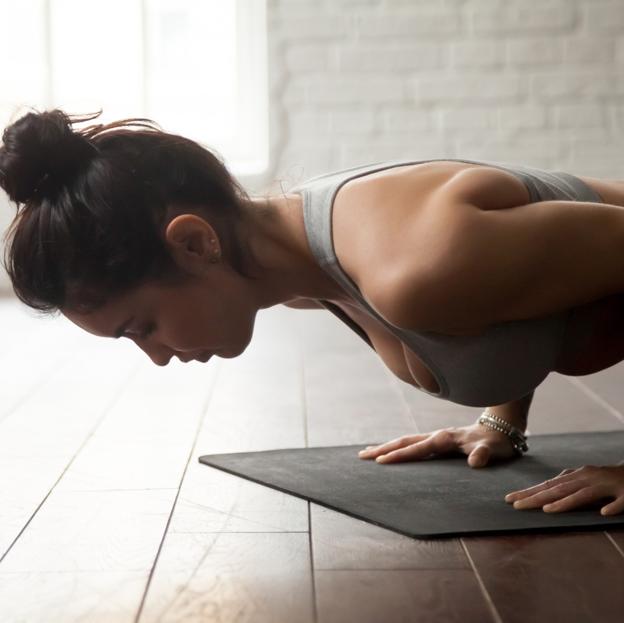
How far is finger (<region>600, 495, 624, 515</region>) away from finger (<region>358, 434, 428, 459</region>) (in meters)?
0.38

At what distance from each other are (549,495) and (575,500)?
0.11ft

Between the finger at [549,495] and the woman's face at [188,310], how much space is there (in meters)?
0.39

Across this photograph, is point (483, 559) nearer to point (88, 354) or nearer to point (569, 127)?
point (88, 354)

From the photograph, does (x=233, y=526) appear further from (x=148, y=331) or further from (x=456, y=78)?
(x=456, y=78)

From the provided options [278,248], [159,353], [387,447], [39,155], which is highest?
[39,155]

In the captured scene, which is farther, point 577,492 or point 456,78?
point 456,78

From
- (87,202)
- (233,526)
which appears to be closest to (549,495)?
(233,526)

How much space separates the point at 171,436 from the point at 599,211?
2.82ft

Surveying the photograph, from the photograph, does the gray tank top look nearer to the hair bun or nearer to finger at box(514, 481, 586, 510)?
finger at box(514, 481, 586, 510)

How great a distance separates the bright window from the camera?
4281 mm

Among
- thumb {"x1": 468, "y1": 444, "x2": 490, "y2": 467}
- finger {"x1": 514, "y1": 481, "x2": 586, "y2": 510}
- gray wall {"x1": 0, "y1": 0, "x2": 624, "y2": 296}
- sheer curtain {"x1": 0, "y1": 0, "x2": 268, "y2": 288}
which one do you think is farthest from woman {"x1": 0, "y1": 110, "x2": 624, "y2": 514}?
sheer curtain {"x1": 0, "y1": 0, "x2": 268, "y2": 288}

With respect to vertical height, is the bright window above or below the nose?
above

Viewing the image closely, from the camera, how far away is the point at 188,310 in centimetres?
135

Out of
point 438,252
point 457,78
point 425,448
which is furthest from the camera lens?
point 457,78
